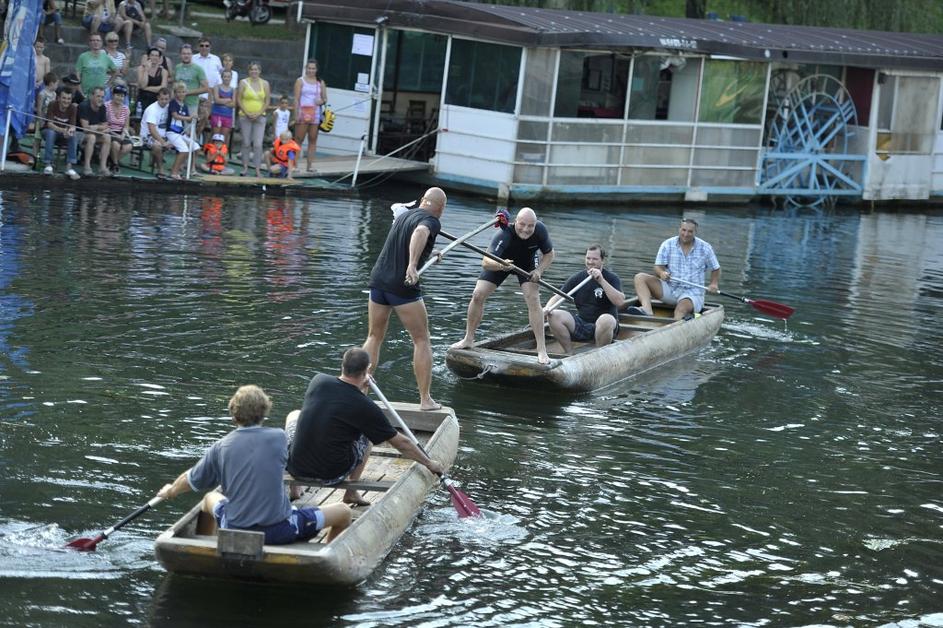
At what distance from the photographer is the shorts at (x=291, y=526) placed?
8.50m

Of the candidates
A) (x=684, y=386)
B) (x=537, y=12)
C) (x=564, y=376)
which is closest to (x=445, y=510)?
(x=564, y=376)

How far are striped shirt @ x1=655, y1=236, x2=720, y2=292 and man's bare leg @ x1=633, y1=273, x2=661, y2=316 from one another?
279mm

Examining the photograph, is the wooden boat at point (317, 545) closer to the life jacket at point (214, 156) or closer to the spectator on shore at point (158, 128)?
the spectator on shore at point (158, 128)

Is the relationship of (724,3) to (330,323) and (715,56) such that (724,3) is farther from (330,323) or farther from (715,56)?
(330,323)

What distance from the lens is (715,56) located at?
1196 inches

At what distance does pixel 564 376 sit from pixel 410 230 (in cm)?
245

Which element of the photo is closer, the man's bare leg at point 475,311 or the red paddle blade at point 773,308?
the man's bare leg at point 475,311

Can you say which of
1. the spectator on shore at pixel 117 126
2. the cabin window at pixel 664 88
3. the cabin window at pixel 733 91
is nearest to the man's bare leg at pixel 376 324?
the spectator on shore at pixel 117 126

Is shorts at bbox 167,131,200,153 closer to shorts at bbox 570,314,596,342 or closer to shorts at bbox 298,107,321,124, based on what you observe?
shorts at bbox 298,107,321,124

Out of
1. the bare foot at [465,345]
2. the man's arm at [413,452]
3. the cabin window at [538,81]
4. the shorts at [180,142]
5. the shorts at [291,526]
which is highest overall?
the cabin window at [538,81]

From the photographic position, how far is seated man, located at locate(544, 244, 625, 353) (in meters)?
15.2

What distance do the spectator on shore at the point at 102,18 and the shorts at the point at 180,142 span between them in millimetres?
4481

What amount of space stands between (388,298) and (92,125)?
12651 millimetres

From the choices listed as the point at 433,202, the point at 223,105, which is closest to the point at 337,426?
the point at 433,202
